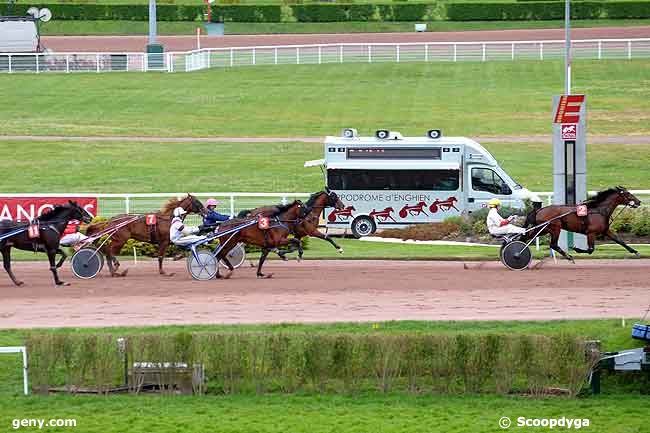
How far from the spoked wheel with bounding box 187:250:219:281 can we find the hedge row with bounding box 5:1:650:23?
41.3m

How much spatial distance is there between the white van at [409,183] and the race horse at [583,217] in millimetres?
5417

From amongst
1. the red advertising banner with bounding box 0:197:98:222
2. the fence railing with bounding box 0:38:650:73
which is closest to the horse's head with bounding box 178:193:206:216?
the red advertising banner with bounding box 0:197:98:222

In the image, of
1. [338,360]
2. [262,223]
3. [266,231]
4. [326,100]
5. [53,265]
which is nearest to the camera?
[338,360]

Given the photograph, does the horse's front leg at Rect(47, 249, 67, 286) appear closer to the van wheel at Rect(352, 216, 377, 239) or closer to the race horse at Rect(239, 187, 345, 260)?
the race horse at Rect(239, 187, 345, 260)

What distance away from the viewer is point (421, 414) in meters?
13.4

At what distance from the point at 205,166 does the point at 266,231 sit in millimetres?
14718

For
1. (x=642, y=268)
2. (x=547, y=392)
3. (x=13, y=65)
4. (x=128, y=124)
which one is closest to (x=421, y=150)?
(x=642, y=268)

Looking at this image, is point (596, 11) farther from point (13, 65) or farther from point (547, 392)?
point (547, 392)

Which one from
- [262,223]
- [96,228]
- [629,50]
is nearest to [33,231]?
[96,228]

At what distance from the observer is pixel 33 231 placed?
20.1 m

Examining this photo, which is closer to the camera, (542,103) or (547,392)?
(547,392)

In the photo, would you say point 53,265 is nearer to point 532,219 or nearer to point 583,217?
point 532,219

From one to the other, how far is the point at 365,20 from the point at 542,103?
766 inches

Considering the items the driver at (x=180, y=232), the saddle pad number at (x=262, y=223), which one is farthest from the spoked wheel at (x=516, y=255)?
the driver at (x=180, y=232)
